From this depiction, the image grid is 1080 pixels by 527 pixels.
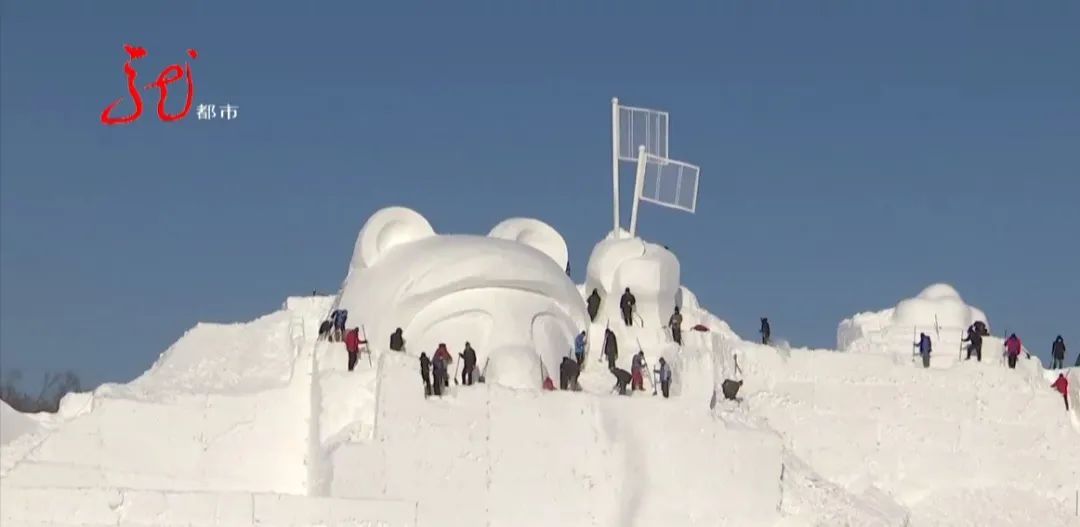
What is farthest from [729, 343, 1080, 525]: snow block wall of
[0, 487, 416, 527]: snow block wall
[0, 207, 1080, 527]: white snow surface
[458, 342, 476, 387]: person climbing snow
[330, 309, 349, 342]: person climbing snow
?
[0, 487, 416, 527]: snow block wall

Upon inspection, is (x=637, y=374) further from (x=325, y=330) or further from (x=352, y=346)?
(x=325, y=330)

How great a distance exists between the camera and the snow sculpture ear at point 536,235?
31.1 meters

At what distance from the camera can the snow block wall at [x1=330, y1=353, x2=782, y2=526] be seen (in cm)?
2478

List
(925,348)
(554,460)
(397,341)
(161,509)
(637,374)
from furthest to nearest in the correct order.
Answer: (925,348)
(637,374)
(397,341)
(554,460)
(161,509)

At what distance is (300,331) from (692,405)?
6987 mm

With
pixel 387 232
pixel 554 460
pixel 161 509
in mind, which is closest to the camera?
pixel 161 509

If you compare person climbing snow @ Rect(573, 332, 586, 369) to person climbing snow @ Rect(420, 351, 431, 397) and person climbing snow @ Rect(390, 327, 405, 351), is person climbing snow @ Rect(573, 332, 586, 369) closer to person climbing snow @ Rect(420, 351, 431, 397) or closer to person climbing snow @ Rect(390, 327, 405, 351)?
person climbing snow @ Rect(390, 327, 405, 351)

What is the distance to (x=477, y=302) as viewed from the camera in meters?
27.6

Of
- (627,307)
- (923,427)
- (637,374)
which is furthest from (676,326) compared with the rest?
(923,427)

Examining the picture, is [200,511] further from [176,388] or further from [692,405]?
[692,405]

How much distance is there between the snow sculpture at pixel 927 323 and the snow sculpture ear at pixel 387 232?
7978 millimetres

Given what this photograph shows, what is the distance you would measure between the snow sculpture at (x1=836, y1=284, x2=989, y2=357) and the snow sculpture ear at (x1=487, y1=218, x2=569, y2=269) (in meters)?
5.35

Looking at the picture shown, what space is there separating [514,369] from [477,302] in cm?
176

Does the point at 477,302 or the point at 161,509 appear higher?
the point at 477,302
